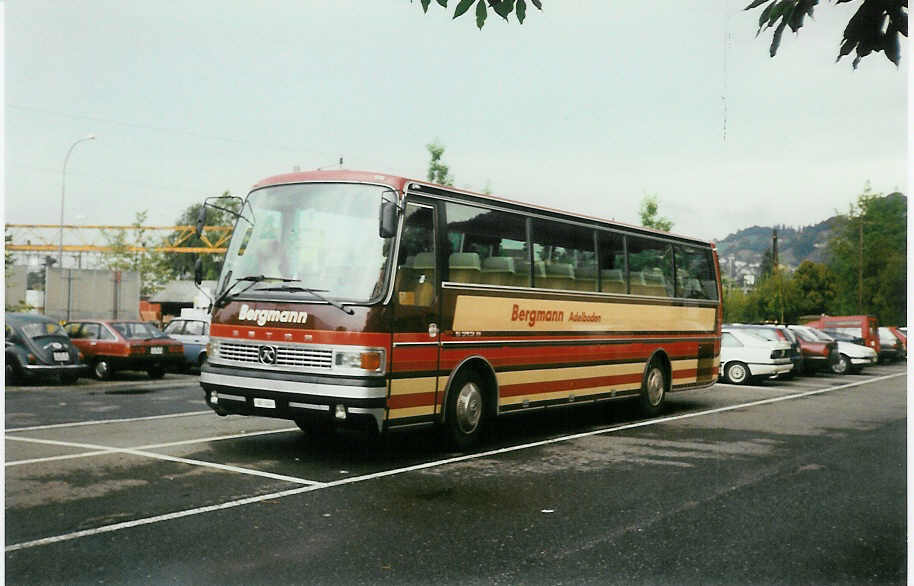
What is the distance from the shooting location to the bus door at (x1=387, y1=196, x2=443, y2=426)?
9.08 metres

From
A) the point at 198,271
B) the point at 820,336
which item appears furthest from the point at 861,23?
the point at 820,336

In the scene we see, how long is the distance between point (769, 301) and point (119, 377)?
34.6 meters

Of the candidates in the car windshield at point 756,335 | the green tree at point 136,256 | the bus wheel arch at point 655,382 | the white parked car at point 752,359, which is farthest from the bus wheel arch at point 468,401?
the green tree at point 136,256

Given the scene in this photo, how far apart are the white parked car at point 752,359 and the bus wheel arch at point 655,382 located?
8.59 m

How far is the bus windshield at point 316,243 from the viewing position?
8977mm

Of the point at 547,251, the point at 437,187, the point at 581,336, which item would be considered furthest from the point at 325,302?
the point at 581,336

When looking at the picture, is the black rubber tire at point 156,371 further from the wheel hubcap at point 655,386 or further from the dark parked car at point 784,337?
the dark parked car at point 784,337

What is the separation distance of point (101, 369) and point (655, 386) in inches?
520

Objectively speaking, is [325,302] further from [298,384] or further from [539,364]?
[539,364]

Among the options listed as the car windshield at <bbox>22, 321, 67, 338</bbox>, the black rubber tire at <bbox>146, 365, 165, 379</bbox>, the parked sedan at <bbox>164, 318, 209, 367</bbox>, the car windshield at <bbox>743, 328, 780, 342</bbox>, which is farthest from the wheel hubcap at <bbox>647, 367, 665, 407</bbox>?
the parked sedan at <bbox>164, 318, 209, 367</bbox>

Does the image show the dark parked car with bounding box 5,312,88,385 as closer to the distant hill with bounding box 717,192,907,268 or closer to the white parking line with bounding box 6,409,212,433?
the white parking line with bounding box 6,409,212,433

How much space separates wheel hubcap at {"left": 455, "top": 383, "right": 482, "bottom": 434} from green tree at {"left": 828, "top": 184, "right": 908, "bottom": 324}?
4182 mm

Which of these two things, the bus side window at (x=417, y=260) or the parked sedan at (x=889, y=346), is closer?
the bus side window at (x=417, y=260)

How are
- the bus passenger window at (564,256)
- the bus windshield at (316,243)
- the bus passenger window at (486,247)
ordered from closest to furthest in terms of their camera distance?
the bus windshield at (316,243)
the bus passenger window at (486,247)
the bus passenger window at (564,256)
